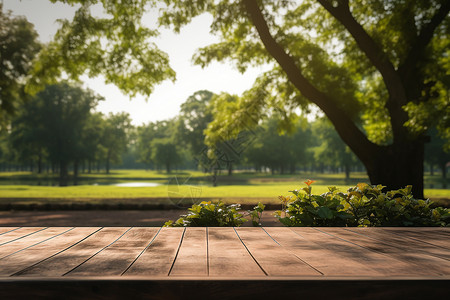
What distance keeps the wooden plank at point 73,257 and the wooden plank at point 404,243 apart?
94.4 inches

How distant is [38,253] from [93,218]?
724cm

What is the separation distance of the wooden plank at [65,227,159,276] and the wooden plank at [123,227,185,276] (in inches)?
2.3

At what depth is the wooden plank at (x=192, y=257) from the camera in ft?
6.84

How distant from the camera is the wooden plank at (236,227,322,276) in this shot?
208 centimetres

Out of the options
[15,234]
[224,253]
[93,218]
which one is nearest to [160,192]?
[93,218]

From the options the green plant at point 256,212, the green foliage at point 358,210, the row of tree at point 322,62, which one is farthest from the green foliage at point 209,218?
the row of tree at point 322,62

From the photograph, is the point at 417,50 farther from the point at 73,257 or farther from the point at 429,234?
the point at 73,257

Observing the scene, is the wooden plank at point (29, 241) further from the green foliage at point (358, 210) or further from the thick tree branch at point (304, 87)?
the thick tree branch at point (304, 87)

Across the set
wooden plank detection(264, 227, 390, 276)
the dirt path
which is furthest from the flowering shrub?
the dirt path

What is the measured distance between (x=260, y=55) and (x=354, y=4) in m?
4.01

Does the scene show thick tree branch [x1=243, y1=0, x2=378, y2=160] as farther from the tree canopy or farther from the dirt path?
the dirt path

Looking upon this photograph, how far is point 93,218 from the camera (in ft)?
31.0

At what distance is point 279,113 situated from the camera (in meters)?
16.3
